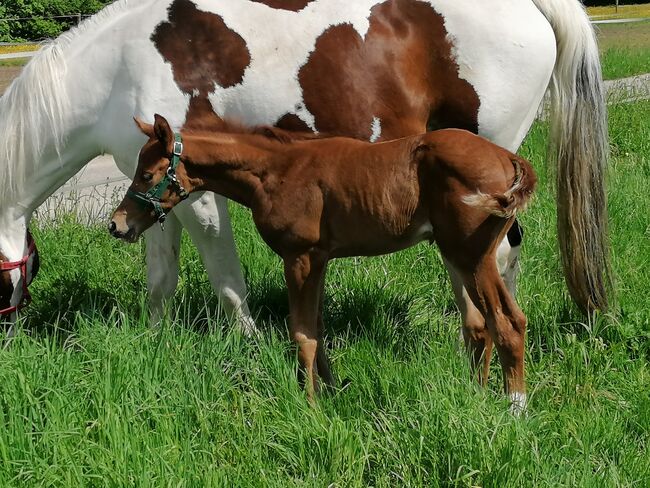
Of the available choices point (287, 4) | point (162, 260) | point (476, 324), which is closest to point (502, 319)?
point (476, 324)

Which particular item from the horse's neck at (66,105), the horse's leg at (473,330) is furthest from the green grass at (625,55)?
the horse's neck at (66,105)

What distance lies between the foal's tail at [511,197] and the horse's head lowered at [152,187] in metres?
1.12

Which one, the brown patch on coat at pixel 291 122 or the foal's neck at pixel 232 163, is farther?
the brown patch on coat at pixel 291 122

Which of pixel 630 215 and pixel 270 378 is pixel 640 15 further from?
pixel 270 378

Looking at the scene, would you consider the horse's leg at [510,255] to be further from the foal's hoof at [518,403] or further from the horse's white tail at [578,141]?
the foal's hoof at [518,403]

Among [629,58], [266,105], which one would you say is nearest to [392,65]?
[266,105]

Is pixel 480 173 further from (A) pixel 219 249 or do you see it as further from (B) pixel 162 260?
(B) pixel 162 260

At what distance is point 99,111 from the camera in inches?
158

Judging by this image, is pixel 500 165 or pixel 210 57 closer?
pixel 500 165

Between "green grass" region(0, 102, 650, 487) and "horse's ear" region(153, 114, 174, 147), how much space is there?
822 millimetres

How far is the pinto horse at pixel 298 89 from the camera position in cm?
394

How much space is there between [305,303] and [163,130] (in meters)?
0.92

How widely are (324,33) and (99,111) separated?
114cm

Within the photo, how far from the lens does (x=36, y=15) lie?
2656 centimetres
